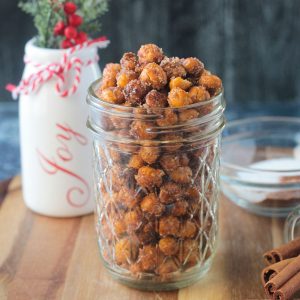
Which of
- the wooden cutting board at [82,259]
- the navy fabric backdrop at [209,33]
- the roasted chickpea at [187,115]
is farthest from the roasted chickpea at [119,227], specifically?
the navy fabric backdrop at [209,33]

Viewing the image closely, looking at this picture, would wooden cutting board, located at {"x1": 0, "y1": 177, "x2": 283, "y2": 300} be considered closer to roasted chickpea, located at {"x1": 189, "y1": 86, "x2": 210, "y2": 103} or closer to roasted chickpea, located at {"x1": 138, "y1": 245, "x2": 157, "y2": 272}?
roasted chickpea, located at {"x1": 138, "y1": 245, "x2": 157, "y2": 272}

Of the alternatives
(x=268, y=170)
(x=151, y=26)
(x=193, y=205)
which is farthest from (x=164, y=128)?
(x=151, y=26)

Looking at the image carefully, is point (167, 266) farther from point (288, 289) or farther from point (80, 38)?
point (80, 38)

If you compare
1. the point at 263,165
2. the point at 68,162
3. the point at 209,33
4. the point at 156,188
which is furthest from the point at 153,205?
the point at 209,33

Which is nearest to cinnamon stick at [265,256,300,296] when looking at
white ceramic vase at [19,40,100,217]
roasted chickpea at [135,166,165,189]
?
roasted chickpea at [135,166,165,189]

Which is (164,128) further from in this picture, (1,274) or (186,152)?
(1,274)

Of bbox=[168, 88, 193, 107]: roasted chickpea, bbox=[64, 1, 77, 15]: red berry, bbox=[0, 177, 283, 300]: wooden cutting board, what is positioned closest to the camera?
bbox=[168, 88, 193, 107]: roasted chickpea

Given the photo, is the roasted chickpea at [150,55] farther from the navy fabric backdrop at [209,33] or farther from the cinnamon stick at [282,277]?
the navy fabric backdrop at [209,33]

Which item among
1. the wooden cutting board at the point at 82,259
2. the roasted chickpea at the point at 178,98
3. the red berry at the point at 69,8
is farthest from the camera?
the red berry at the point at 69,8
